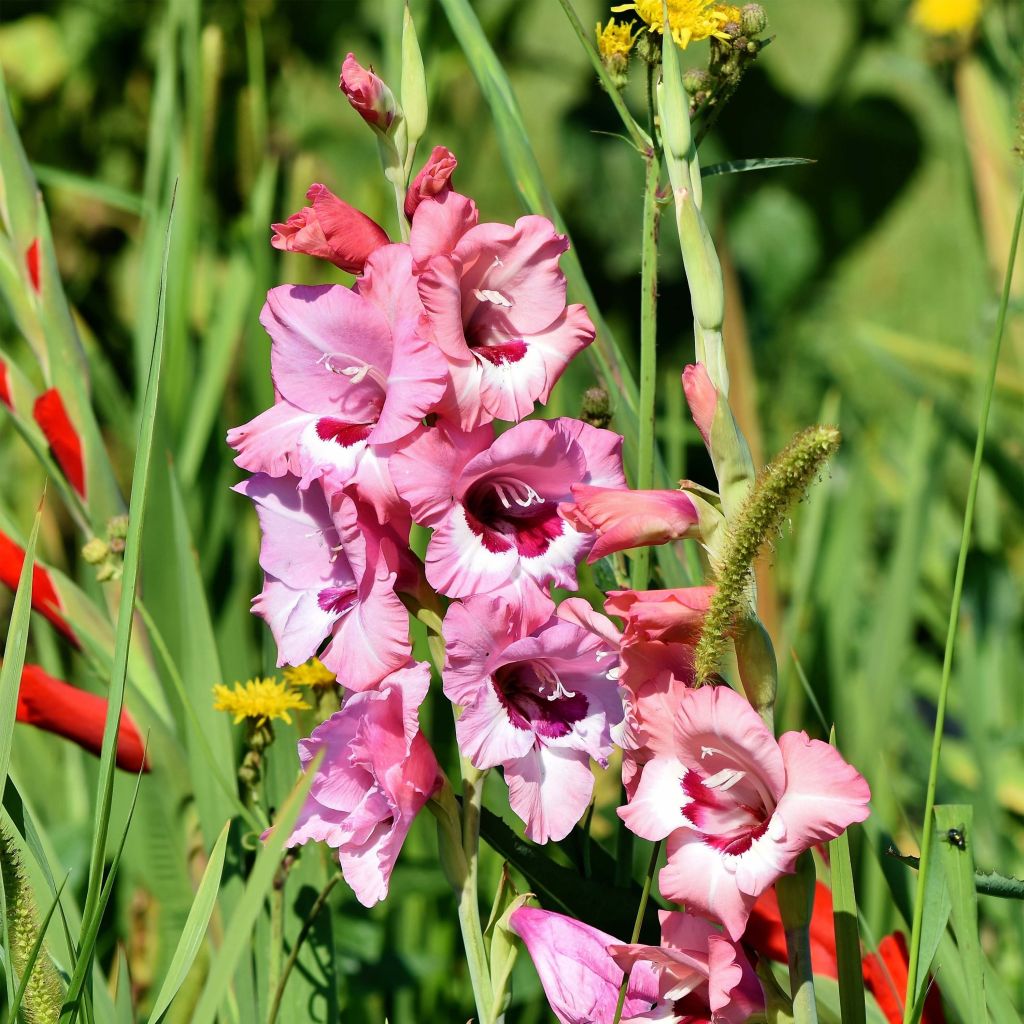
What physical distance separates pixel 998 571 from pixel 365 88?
0.88m

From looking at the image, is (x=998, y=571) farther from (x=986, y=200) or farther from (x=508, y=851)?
(x=508, y=851)

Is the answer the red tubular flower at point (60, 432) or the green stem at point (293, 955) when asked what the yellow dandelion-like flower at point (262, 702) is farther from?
the red tubular flower at point (60, 432)

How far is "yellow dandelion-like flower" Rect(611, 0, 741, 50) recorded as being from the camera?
1.56 feet

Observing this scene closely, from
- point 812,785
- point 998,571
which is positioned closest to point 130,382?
point 998,571

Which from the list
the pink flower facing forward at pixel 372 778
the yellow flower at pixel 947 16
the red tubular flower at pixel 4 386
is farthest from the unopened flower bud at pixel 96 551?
the yellow flower at pixel 947 16

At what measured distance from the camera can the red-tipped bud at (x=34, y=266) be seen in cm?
71

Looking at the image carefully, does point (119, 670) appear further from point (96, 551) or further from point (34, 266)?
point (34, 266)

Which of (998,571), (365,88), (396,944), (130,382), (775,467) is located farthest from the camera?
(130,382)

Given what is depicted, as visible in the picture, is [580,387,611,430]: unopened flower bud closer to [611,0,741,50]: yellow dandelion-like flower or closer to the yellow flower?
[611,0,741,50]: yellow dandelion-like flower

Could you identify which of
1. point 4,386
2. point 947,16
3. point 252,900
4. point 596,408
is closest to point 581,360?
point 596,408

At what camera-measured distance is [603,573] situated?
1.93ft

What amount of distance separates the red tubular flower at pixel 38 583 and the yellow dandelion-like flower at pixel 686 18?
37 centimetres

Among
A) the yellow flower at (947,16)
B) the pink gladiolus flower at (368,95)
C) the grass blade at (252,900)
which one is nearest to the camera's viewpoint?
the grass blade at (252,900)

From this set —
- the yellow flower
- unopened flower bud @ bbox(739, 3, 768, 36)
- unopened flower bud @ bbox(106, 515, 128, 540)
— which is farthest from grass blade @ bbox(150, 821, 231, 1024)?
the yellow flower
